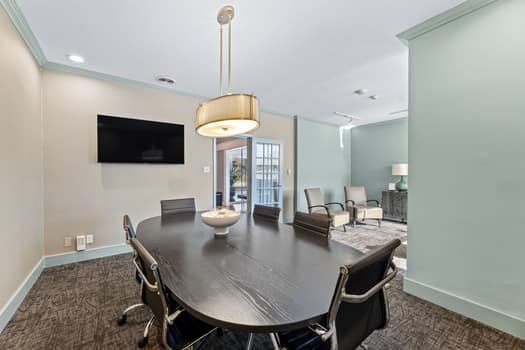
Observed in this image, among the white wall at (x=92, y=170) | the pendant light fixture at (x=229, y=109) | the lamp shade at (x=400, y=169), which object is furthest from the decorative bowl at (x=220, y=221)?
the lamp shade at (x=400, y=169)

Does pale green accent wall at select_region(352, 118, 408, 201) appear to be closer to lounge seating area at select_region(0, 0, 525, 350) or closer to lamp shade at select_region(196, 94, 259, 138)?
lounge seating area at select_region(0, 0, 525, 350)

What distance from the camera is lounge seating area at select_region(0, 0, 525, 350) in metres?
1.16

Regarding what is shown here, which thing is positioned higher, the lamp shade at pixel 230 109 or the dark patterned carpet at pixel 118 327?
the lamp shade at pixel 230 109

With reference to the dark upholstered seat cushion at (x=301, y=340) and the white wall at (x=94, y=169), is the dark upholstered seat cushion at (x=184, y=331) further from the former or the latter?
the white wall at (x=94, y=169)

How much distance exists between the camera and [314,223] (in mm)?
1984

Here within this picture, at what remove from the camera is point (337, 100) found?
4422mm

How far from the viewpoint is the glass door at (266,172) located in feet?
16.3

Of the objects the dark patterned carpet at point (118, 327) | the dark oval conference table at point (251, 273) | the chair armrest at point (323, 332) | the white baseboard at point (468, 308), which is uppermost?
the dark oval conference table at point (251, 273)

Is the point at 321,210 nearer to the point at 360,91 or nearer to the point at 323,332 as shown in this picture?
the point at 360,91

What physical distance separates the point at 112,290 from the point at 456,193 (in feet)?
11.5

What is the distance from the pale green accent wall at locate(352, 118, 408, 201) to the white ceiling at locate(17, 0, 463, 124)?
2696 mm

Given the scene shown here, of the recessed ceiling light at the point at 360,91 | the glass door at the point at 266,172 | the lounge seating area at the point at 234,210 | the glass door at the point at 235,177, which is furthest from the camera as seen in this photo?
the glass door at the point at 235,177

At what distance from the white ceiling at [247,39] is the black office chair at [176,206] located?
178 centimetres

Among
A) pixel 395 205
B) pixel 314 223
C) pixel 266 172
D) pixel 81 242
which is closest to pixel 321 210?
pixel 266 172
